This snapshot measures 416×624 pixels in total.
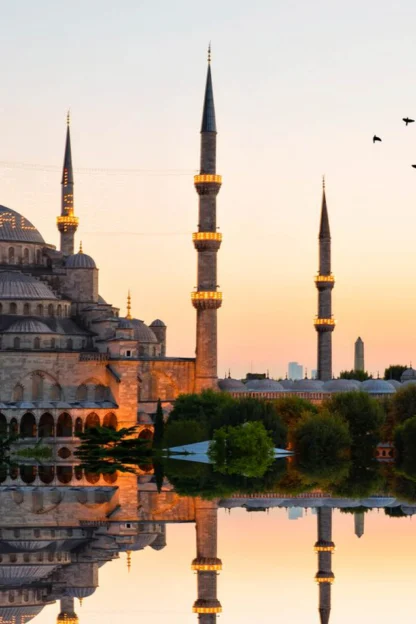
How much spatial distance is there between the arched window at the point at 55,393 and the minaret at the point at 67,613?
45.4m

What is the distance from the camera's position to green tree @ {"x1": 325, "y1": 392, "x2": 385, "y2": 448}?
61938 millimetres

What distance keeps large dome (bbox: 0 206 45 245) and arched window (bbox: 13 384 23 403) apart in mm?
11507

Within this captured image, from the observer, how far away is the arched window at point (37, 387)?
66.8 m

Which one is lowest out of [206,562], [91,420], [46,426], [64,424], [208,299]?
[206,562]

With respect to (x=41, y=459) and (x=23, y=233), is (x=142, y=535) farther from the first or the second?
(x=23, y=233)

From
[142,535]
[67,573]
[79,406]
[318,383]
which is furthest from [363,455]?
[67,573]

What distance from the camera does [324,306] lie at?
8138cm

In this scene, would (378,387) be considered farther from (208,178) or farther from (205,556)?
(205,556)

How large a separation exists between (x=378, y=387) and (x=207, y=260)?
15.1m

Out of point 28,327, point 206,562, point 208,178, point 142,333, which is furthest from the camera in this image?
point 142,333

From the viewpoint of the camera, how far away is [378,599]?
2198cm

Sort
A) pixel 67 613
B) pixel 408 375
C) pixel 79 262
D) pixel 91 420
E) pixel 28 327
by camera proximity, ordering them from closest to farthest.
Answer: pixel 67 613
pixel 91 420
pixel 28 327
pixel 79 262
pixel 408 375

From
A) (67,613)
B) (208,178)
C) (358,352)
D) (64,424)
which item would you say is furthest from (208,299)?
(358,352)

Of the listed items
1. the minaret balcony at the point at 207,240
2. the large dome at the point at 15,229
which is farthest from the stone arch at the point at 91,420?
the large dome at the point at 15,229
